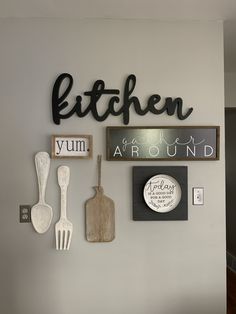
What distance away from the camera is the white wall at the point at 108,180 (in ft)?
5.88

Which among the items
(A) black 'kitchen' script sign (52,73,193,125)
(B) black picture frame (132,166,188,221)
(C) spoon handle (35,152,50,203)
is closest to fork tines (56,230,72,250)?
(C) spoon handle (35,152,50,203)

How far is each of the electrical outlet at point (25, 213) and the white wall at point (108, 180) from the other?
0.13 feet

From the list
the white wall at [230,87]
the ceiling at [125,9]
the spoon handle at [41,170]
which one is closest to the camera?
the ceiling at [125,9]

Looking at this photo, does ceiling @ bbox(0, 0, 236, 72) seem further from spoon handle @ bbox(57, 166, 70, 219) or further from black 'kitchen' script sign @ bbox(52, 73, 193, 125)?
spoon handle @ bbox(57, 166, 70, 219)

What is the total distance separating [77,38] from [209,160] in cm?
102

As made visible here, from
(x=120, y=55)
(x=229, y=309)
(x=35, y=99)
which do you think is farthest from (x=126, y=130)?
(x=229, y=309)

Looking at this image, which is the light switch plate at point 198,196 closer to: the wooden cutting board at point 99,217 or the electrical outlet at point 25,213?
the wooden cutting board at point 99,217

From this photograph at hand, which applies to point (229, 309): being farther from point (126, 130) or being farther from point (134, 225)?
point (126, 130)

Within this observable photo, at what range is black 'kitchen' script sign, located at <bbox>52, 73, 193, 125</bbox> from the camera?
1.79 m

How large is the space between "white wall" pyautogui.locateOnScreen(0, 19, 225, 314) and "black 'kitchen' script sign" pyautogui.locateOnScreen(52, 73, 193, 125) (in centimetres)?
4

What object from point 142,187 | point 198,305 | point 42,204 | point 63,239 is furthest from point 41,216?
point 198,305

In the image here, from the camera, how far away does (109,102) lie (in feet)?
5.94

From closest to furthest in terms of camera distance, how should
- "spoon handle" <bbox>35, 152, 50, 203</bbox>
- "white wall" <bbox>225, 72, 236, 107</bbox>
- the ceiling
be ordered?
1. the ceiling
2. "spoon handle" <bbox>35, 152, 50, 203</bbox>
3. "white wall" <bbox>225, 72, 236, 107</bbox>

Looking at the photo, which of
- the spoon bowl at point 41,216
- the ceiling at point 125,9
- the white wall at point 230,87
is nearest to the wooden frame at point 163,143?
the spoon bowl at point 41,216
